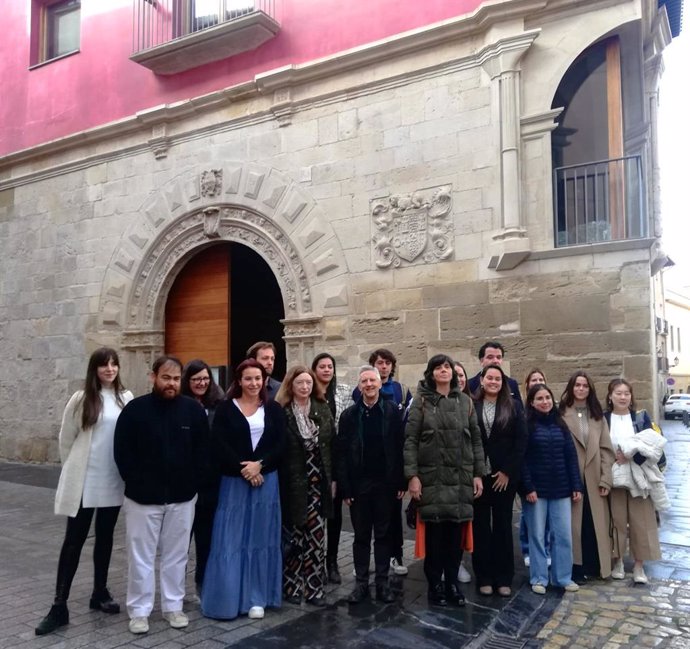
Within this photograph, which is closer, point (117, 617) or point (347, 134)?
point (117, 617)

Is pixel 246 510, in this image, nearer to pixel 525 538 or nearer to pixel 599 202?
pixel 525 538

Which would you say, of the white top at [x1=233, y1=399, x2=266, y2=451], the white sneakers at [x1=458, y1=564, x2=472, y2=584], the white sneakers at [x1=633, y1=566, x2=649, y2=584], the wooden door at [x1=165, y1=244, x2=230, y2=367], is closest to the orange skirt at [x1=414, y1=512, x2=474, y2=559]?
the white sneakers at [x1=458, y1=564, x2=472, y2=584]

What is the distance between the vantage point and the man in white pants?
13.9ft

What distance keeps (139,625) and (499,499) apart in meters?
2.59

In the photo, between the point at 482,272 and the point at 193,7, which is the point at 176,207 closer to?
the point at 193,7

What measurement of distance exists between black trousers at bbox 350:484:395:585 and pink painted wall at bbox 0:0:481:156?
21.5 ft

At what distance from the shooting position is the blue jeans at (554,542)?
5117 mm

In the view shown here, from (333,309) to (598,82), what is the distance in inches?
175

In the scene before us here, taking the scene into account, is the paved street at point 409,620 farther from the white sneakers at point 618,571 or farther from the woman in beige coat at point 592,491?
the woman in beige coat at point 592,491

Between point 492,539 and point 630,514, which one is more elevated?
point 630,514

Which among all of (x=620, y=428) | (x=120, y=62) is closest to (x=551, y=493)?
(x=620, y=428)

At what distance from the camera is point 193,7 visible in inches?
443

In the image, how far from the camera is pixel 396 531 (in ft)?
17.3

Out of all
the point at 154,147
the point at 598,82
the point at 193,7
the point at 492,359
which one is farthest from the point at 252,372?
the point at 193,7
